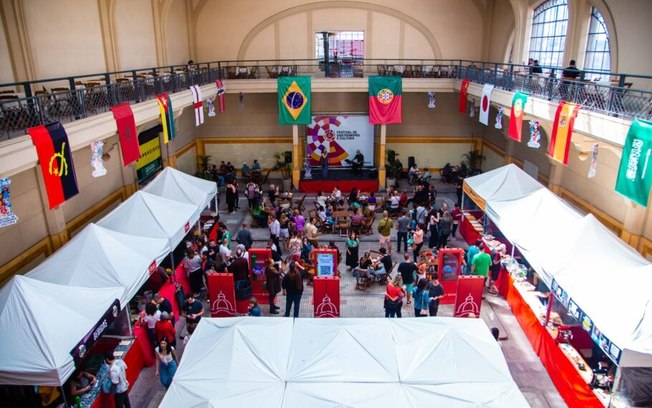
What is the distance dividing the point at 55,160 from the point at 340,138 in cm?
1523

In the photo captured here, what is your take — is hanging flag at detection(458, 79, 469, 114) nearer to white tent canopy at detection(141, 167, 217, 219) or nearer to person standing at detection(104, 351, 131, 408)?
white tent canopy at detection(141, 167, 217, 219)

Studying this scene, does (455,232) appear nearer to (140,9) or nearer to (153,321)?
(153,321)

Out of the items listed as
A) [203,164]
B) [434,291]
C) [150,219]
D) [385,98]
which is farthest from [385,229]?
[203,164]

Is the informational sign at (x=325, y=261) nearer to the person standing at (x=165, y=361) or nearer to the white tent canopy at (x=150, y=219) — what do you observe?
the white tent canopy at (x=150, y=219)

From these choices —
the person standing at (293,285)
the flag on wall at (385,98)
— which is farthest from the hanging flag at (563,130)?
the flag on wall at (385,98)

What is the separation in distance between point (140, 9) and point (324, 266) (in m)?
12.0

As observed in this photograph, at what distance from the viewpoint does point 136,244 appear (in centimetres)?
1068

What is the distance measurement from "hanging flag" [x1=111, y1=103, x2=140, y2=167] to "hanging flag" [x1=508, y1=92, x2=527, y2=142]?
34.9ft

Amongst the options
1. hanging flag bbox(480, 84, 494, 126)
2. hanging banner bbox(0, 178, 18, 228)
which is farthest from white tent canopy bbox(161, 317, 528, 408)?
hanging flag bbox(480, 84, 494, 126)

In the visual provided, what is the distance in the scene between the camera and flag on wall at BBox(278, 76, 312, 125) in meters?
19.6

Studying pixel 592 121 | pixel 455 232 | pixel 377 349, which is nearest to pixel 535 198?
pixel 592 121

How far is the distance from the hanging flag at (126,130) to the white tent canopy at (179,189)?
1482 millimetres

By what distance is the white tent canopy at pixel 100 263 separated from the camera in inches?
360

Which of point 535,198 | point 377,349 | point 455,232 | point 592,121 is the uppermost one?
point 592,121
